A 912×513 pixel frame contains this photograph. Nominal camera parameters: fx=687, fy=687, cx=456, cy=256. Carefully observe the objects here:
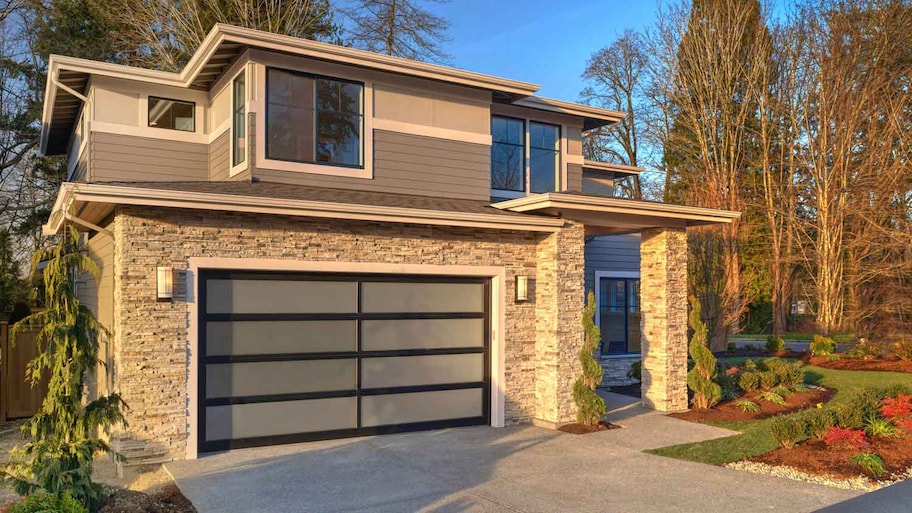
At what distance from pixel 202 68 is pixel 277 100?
166 cm

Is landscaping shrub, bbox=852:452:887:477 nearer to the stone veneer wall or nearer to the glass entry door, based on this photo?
the stone veneer wall

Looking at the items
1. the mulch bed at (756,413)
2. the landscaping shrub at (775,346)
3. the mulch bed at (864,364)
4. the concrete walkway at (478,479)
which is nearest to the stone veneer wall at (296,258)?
the concrete walkway at (478,479)

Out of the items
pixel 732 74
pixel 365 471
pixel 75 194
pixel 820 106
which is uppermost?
pixel 732 74

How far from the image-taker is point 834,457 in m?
7.74

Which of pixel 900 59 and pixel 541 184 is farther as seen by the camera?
pixel 900 59

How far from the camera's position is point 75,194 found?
6.94 m

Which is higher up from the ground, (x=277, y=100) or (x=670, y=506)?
(x=277, y=100)

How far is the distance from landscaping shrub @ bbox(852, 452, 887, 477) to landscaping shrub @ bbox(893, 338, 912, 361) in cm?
975

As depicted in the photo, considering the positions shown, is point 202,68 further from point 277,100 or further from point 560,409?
point 560,409

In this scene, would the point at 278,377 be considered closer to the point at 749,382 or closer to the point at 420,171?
the point at 420,171

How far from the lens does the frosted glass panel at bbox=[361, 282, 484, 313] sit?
9203mm

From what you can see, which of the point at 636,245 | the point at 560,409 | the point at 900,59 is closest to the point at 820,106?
the point at 900,59

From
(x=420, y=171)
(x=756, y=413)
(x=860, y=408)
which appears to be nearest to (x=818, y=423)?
(x=860, y=408)

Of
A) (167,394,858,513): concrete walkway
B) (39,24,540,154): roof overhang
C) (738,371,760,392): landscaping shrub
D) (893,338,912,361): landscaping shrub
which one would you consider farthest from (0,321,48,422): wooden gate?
(893,338,912,361): landscaping shrub
